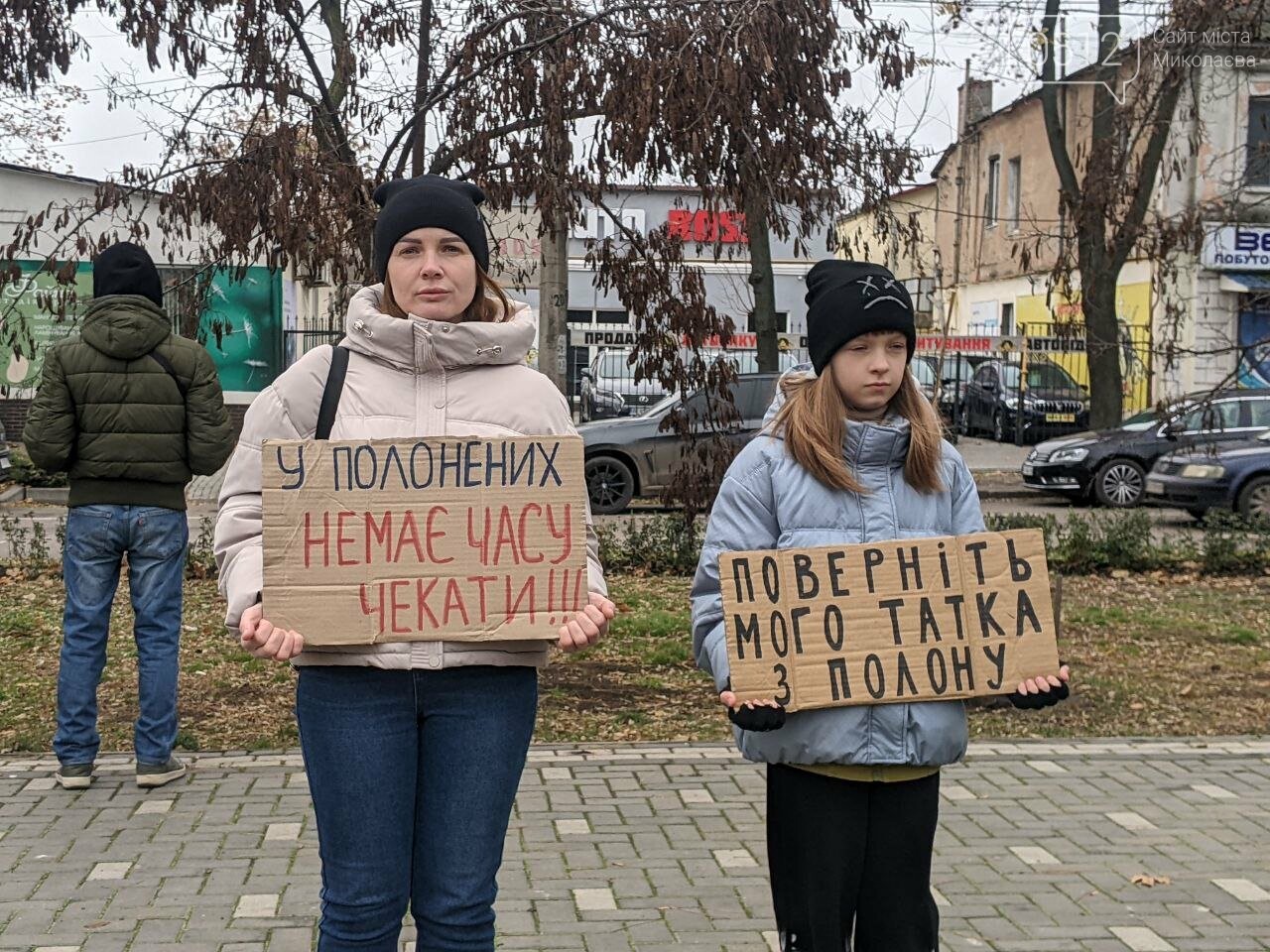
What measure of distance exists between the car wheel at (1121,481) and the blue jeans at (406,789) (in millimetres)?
19050

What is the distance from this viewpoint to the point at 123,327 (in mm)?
6059

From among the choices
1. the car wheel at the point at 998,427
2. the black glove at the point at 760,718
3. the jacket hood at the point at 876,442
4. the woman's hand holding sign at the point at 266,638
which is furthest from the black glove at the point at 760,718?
the car wheel at the point at 998,427

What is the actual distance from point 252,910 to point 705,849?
1.59 m

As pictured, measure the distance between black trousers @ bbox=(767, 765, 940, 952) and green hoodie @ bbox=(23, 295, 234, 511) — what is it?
3.40 meters

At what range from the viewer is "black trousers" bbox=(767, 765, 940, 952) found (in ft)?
11.1

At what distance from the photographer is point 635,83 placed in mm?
7336

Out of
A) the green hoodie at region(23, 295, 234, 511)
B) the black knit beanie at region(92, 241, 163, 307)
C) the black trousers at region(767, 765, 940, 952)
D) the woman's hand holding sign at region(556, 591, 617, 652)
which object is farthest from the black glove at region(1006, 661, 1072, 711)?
the black knit beanie at region(92, 241, 163, 307)

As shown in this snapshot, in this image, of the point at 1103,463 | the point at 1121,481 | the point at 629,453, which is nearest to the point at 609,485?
the point at 629,453

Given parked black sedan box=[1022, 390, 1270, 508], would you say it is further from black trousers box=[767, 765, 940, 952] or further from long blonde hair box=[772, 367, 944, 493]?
black trousers box=[767, 765, 940, 952]

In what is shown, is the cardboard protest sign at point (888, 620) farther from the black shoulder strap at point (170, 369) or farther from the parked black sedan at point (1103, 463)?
the parked black sedan at point (1103, 463)

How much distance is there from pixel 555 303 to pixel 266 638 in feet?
26.9

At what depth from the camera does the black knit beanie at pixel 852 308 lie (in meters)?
3.45

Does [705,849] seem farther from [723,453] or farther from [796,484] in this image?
[723,453]

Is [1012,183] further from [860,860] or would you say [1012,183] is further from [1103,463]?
[860,860]
